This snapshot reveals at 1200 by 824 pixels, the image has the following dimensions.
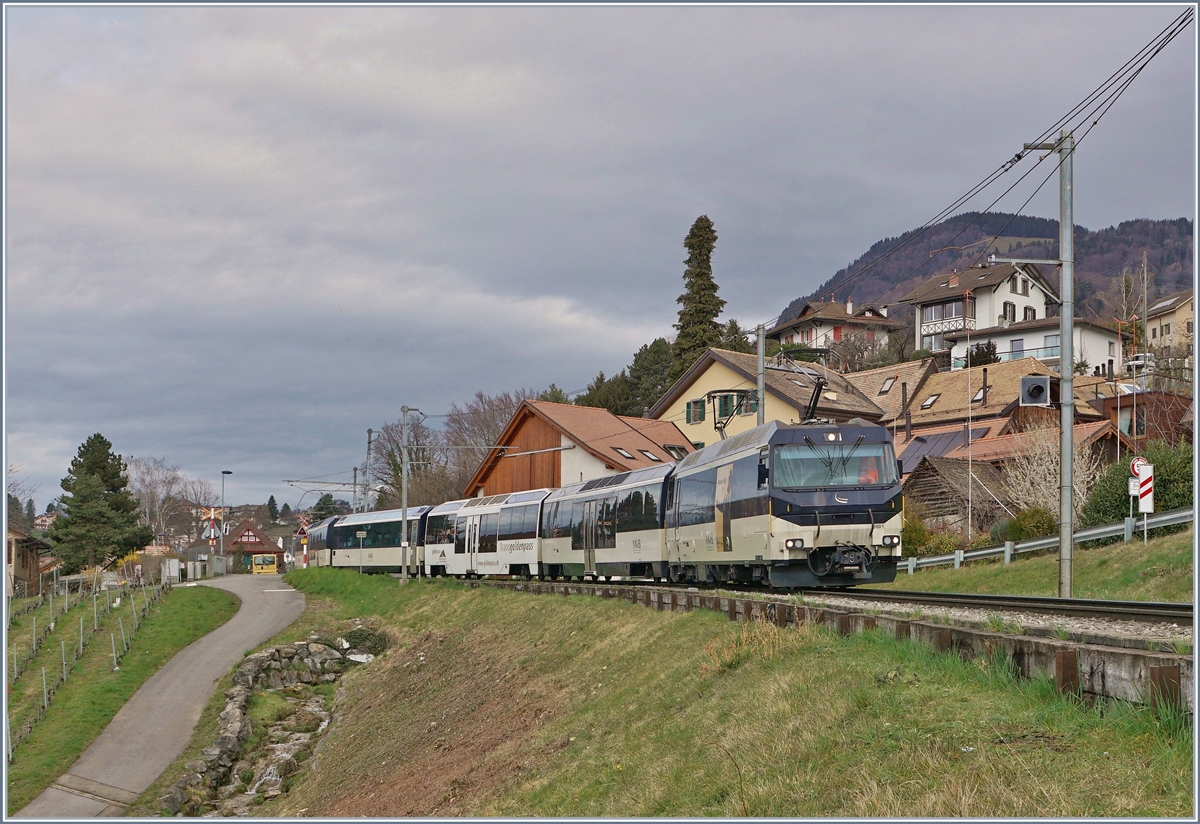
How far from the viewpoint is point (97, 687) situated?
109ft

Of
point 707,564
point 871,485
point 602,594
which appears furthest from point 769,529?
point 602,594

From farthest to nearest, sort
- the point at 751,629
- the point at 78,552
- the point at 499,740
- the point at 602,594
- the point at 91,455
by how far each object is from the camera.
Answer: the point at 91,455 → the point at 78,552 → the point at 602,594 → the point at 499,740 → the point at 751,629

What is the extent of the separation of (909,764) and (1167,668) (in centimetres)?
197

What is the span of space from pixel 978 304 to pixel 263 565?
6832 centimetres

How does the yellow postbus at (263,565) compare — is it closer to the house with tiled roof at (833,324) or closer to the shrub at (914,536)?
the shrub at (914,536)

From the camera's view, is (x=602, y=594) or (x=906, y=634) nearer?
(x=906, y=634)

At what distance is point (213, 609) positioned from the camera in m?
46.4

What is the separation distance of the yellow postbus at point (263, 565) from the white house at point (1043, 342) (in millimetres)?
56374

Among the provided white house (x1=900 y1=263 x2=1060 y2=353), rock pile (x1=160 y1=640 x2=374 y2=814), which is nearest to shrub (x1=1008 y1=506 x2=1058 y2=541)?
rock pile (x1=160 y1=640 x2=374 y2=814)

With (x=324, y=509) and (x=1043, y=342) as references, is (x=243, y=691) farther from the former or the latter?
(x=324, y=509)

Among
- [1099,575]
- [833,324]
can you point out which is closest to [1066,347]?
[1099,575]

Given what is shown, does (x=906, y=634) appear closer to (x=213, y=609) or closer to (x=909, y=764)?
(x=909, y=764)

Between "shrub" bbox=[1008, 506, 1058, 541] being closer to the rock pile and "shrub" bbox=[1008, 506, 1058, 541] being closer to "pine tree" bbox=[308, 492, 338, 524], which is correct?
the rock pile

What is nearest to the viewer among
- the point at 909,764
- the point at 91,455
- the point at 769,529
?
the point at 909,764
